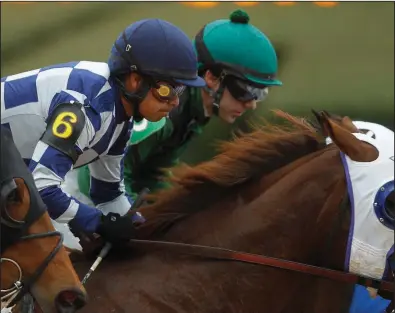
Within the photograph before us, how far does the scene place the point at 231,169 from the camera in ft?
5.66

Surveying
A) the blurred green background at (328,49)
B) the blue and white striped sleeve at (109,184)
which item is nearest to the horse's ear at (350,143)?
the blue and white striped sleeve at (109,184)

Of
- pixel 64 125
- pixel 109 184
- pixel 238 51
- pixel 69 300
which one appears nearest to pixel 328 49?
pixel 238 51

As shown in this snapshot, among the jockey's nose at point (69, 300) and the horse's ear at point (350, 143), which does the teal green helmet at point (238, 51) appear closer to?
the horse's ear at point (350, 143)

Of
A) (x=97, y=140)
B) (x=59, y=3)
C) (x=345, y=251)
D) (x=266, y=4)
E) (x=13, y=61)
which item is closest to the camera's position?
(x=345, y=251)

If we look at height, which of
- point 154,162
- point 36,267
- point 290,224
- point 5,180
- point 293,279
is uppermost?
point 5,180

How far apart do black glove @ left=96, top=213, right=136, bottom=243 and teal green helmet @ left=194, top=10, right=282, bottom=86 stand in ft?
3.54

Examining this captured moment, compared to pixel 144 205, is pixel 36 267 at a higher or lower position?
higher

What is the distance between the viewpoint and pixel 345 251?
1593 millimetres

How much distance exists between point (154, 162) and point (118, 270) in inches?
43.3

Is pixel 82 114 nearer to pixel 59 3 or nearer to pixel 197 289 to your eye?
pixel 197 289

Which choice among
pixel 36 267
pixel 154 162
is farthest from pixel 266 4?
pixel 36 267

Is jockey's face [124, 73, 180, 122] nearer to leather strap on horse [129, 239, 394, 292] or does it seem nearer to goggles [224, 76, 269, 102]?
leather strap on horse [129, 239, 394, 292]

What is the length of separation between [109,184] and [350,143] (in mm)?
819

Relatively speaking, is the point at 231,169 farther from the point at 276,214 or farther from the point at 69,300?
the point at 69,300
